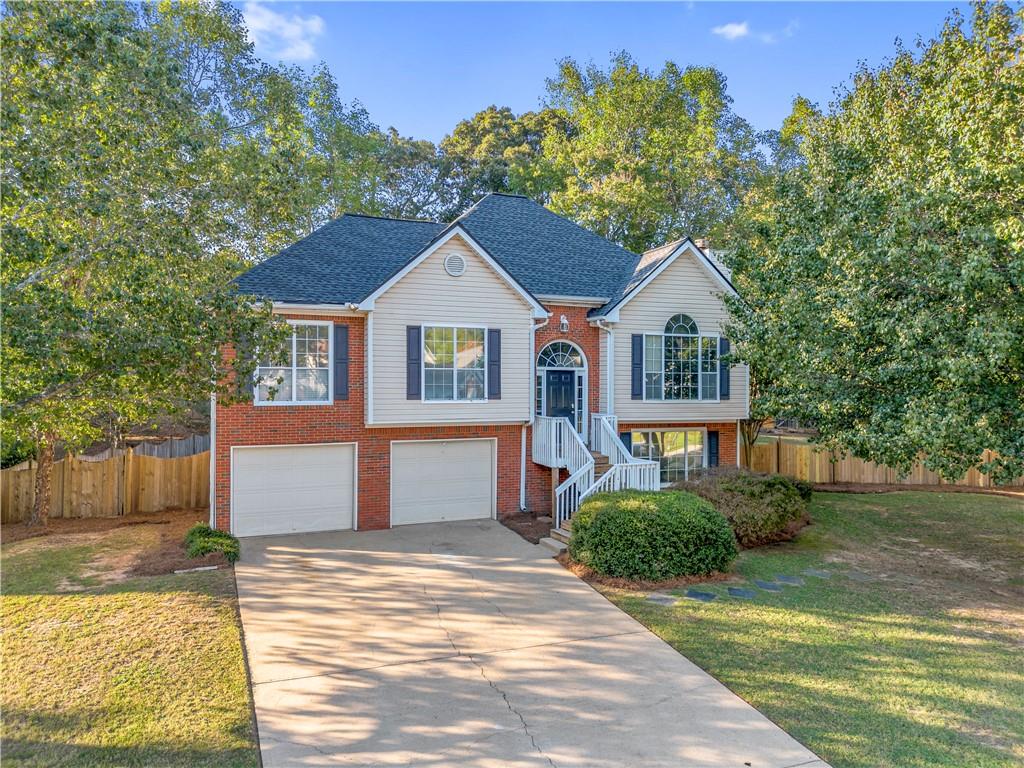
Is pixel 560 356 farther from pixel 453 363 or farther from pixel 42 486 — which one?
pixel 42 486

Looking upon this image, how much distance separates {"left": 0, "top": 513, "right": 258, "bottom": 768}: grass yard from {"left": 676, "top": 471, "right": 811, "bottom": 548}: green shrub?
28.6 ft

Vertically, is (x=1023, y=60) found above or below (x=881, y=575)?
above

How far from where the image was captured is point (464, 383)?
43.9 feet

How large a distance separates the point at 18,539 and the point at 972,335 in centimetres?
1667

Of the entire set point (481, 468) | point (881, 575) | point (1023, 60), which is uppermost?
point (1023, 60)

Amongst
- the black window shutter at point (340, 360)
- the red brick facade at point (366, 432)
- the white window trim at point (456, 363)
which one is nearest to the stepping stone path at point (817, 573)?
the red brick facade at point (366, 432)

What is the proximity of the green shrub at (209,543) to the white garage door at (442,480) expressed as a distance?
357 centimetres

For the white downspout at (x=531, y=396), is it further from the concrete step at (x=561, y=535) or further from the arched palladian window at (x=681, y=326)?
the arched palladian window at (x=681, y=326)

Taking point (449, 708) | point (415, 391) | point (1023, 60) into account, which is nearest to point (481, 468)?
point (415, 391)

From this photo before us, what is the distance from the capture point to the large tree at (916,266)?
25.7 feet

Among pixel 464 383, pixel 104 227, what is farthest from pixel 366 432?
pixel 104 227

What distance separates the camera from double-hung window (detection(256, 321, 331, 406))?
12.3 meters

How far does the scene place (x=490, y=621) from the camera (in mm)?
7809

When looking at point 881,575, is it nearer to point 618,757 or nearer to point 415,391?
point 618,757
